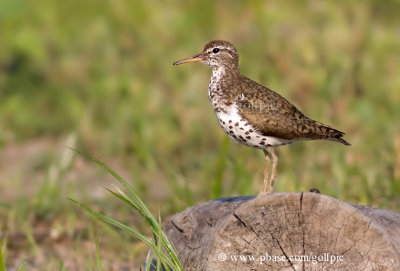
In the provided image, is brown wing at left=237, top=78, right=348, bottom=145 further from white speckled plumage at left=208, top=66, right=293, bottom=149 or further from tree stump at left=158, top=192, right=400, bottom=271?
tree stump at left=158, top=192, right=400, bottom=271

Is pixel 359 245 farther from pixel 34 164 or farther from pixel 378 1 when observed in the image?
pixel 378 1

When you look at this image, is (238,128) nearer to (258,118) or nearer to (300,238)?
(258,118)

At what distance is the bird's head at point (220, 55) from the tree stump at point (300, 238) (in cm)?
142

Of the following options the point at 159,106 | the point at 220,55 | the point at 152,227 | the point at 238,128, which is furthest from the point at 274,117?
the point at 159,106

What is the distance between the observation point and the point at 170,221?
16.5ft

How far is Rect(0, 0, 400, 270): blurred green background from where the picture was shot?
7246mm

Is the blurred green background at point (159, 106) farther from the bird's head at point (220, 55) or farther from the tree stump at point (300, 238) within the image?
A: the tree stump at point (300, 238)

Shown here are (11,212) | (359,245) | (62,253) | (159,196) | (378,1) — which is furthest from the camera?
(378,1)

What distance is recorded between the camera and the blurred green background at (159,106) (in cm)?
725

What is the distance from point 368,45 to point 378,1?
72.0 inches

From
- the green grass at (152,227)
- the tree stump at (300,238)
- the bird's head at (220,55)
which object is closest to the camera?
the tree stump at (300,238)

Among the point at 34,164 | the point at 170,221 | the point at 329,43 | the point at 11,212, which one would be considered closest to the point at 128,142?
the point at 34,164

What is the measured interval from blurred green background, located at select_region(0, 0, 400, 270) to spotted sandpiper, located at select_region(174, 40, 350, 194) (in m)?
1.00

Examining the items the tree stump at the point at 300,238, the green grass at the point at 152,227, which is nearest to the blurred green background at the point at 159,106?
the green grass at the point at 152,227
